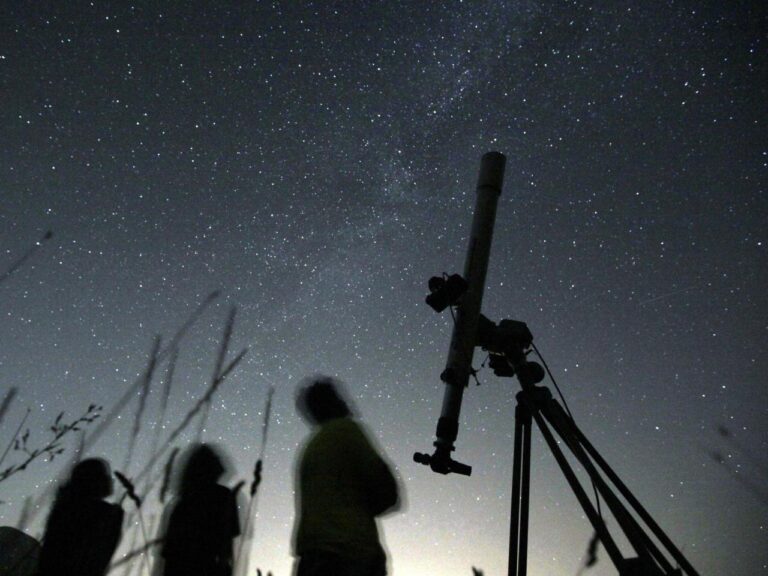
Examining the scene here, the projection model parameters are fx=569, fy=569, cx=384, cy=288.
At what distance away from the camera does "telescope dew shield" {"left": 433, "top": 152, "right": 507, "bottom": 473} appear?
353 cm

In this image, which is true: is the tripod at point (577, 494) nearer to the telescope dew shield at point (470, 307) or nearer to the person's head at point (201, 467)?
the telescope dew shield at point (470, 307)

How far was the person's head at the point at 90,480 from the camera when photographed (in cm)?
240

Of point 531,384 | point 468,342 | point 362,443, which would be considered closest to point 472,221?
point 468,342

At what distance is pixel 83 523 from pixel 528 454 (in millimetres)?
2243

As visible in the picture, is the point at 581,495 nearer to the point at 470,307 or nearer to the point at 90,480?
the point at 470,307

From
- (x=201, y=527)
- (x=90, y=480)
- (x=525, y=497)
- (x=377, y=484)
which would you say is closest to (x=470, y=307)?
(x=525, y=497)

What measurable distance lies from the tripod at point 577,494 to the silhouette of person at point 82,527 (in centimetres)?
196

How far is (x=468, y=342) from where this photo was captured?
374cm

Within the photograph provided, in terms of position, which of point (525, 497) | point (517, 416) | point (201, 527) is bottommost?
point (201, 527)

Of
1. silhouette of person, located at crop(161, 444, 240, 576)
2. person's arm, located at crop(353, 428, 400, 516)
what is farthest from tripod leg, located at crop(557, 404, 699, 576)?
silhouette of person, located at crop(161, 444, 240, 576)

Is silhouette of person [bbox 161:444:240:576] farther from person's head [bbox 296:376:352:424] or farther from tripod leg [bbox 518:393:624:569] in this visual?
tripod leg [bbox 518:393:624:569]

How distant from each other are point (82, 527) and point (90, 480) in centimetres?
20

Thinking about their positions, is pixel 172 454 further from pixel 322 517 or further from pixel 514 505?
pixel 514 505

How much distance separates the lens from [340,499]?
2066mm
